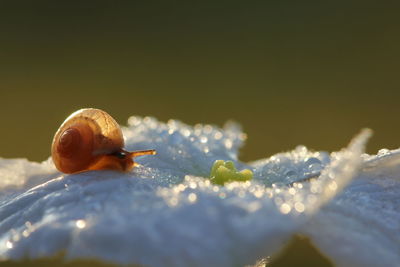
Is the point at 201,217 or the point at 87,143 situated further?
the point at 87,143

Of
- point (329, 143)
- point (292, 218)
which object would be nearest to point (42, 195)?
point (292, 218)

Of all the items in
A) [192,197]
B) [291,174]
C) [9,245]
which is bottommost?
[9,245]

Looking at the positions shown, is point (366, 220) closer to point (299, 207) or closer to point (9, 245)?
point (299, 207)

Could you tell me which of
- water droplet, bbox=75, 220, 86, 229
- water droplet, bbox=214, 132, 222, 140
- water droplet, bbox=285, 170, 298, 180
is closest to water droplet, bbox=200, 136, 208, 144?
water droplet, bbox=214, 132, 222, 140

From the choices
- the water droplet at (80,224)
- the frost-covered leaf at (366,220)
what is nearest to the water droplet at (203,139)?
the frost-covered leaf at (366,220)

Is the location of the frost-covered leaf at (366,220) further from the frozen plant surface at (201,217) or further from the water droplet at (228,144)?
the water droplet at (228,144)

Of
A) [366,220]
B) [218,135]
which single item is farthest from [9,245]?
[218,135]

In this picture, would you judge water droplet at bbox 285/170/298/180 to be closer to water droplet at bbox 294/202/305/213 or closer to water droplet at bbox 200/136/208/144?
water droplet at bbox 200/136/208/144
